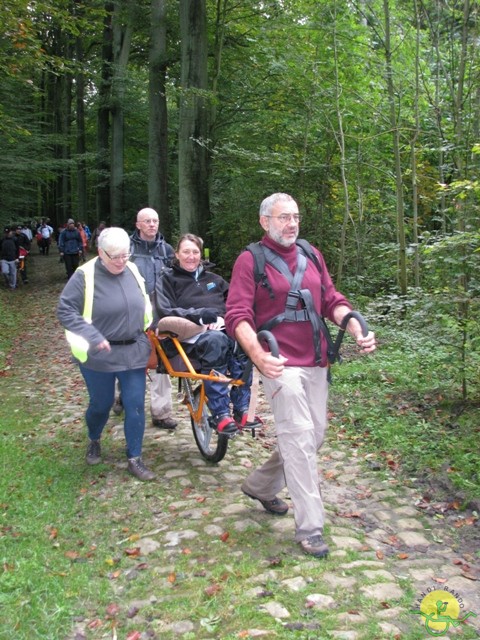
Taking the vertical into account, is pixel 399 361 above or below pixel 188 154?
below

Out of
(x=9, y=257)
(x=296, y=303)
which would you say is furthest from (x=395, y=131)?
(x=9, y=257)

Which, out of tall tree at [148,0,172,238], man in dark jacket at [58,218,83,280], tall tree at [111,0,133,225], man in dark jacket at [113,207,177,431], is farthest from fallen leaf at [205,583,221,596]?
tall tree at [111,0,133,225]

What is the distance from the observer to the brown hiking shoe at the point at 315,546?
4.08m

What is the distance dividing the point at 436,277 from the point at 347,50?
7.00 metres

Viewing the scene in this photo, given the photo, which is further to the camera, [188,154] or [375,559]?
[188,154]

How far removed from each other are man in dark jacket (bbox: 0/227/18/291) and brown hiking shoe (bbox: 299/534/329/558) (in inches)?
718

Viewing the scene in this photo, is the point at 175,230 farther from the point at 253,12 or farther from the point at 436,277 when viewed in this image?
the point at 436,277

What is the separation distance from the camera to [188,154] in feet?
48.6

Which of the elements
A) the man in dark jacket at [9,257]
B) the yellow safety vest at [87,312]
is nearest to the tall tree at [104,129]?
the man in dark jacket at [9,257]

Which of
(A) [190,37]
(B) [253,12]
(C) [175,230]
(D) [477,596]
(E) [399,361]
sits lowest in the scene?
(D) [477,596]

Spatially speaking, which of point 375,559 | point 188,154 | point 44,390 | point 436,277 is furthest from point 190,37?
point 375,559

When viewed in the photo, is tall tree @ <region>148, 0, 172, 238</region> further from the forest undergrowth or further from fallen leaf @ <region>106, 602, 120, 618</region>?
fallen leaf @ <region>106, 602, 120, 618</region>

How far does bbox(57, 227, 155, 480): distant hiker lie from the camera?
5109 millimetres

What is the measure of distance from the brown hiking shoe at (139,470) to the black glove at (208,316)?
4.66 ft
